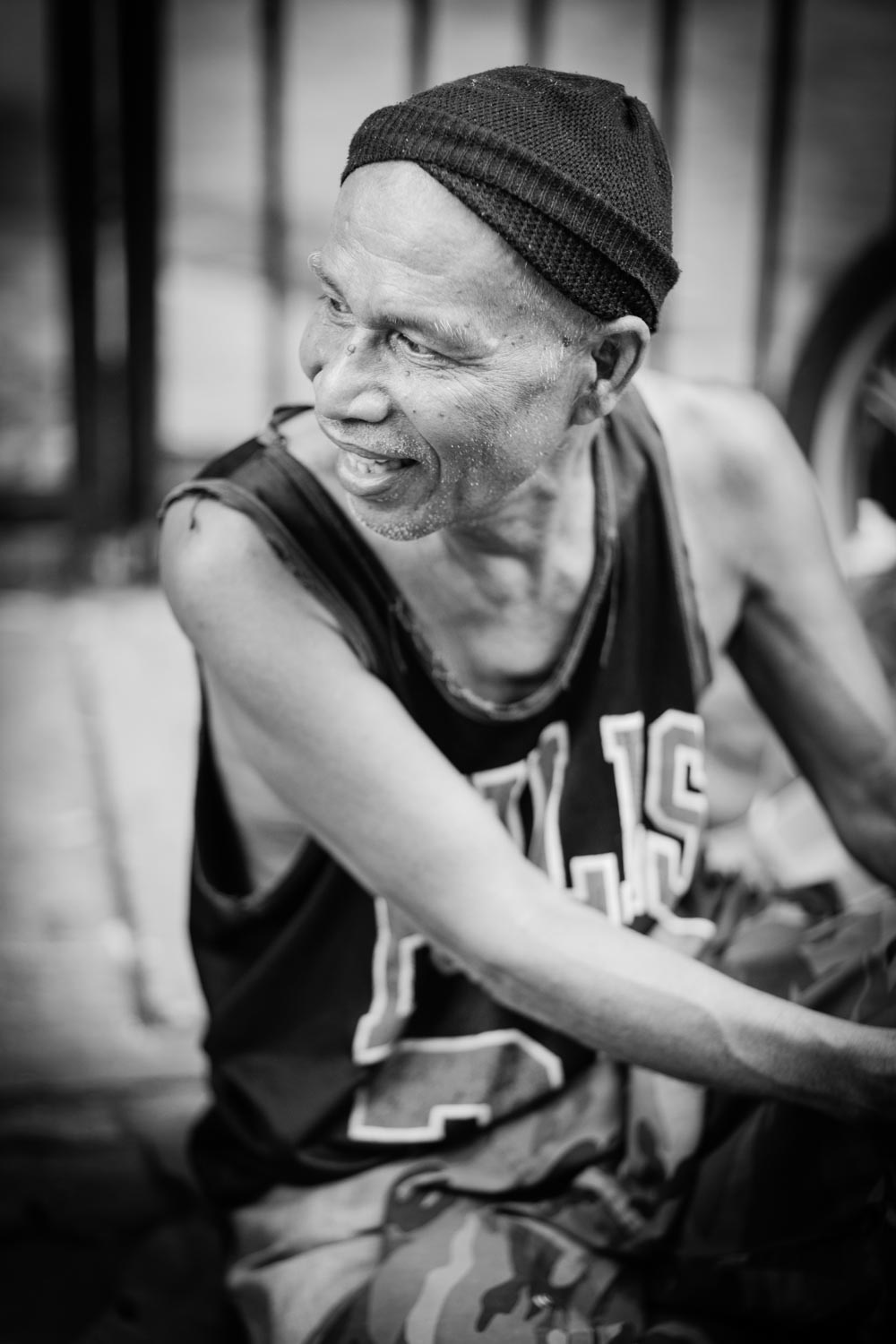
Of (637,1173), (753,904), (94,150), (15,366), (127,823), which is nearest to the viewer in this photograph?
(637,1173)

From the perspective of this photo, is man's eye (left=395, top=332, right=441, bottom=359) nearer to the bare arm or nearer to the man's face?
the man's face

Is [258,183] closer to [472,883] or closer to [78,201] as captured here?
[78,201]

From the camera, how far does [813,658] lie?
6.84 feet

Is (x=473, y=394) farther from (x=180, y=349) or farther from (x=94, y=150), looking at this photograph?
(x=180, y=349)

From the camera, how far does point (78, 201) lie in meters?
4.27

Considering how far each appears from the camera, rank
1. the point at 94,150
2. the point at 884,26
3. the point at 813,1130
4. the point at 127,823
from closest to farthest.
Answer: the point at 813,1130 → the point at 127,823 → the point at 94,150 → the point at 884,26

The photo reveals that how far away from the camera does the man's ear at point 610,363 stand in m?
1.59

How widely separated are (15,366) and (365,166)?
158 inches

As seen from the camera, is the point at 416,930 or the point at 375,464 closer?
the point at 375,464

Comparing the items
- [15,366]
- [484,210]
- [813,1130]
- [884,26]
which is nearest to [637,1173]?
[813,1130]

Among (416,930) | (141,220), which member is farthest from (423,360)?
(141,220)

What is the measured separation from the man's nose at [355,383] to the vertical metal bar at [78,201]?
2988 mm

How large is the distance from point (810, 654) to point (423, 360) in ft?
2.57

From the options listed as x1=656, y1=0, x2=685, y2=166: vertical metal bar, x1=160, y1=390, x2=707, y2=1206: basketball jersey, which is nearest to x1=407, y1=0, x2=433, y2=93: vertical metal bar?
x1=656, y1=0, x2=685, y2=166: vertical metal bar
